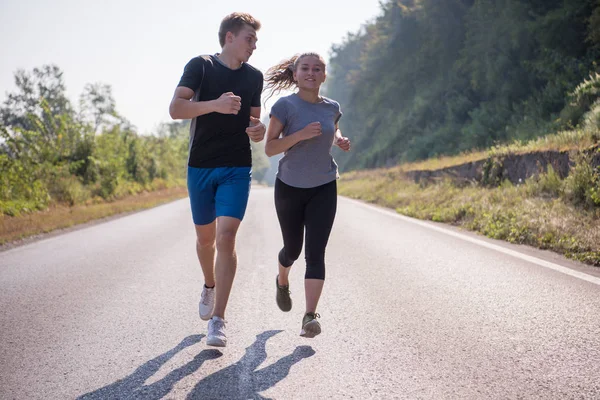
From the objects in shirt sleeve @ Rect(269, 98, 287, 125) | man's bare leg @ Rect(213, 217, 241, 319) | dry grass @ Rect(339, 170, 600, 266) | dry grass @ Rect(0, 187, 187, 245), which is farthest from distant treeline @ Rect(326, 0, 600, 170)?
dry grass @ Rect(0, 187, 187, 245)

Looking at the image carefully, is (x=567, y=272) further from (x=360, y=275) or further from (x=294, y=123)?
(x=294, y=123)

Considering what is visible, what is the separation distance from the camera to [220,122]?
410 centimetres

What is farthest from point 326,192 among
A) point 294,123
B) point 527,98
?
point 527,98

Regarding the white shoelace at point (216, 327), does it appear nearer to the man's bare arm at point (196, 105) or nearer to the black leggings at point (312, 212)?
the black leggings at point (312, 212)

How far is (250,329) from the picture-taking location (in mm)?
4504

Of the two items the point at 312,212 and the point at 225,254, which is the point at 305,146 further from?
the point at 225,254

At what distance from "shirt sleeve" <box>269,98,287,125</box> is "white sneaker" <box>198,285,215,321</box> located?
57.2 inches

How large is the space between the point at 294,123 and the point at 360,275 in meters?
3.00

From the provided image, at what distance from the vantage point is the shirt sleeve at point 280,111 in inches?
160

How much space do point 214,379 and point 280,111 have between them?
1856 mm

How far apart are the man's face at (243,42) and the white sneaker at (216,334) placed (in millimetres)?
1854

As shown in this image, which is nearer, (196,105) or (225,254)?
(196,105)

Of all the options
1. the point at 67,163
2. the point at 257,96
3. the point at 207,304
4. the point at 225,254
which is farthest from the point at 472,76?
the point at 225,254

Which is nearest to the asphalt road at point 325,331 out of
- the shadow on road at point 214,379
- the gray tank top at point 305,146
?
the shadow on road at point 214,379
